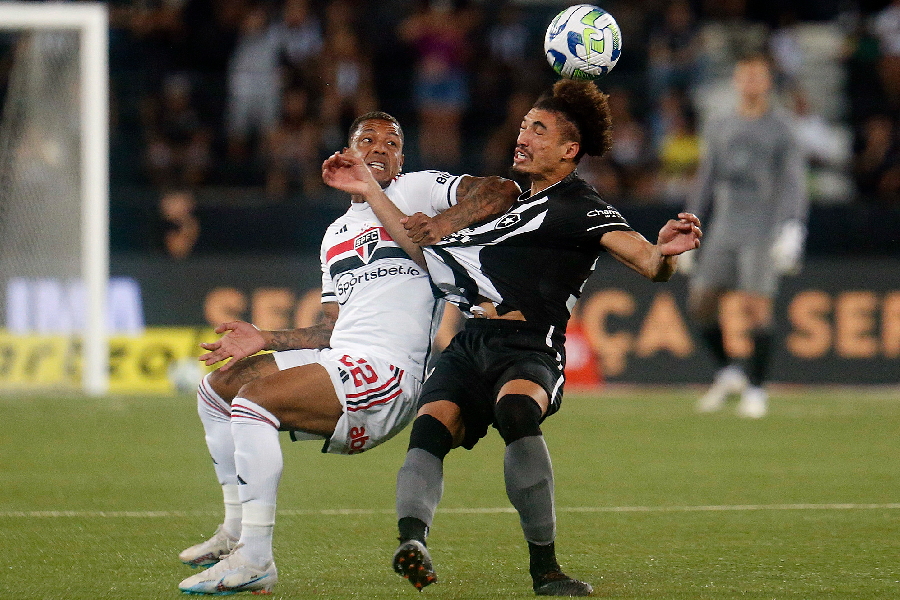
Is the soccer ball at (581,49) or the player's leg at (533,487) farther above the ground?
the soccer ball at (581,49)

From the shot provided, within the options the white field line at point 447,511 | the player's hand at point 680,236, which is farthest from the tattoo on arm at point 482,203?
the white field line at point 447,511

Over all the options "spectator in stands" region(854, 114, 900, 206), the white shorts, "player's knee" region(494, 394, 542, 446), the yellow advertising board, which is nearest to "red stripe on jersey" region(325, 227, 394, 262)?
the white shorts

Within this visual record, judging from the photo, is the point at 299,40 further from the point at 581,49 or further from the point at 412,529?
the point at 412,529

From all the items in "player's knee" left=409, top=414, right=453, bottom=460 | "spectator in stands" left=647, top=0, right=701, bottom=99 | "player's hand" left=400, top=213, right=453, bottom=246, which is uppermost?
"spectator in stands" left=647, top=0, right=701, bottom=99

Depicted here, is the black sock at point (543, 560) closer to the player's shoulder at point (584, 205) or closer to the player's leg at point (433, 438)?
the player's leg at point (433, 438)

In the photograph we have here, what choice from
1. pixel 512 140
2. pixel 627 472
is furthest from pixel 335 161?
pixel 512 140

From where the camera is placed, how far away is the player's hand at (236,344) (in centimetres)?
487

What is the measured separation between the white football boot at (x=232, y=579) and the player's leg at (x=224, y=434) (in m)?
0.48

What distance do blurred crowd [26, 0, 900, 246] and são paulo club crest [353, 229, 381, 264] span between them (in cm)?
883

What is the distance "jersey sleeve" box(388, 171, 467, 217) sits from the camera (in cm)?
523

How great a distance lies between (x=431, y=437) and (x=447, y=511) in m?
1.87

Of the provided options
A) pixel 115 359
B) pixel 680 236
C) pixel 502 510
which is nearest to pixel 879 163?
pixel 115 359

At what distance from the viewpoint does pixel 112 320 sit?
43.7 ft

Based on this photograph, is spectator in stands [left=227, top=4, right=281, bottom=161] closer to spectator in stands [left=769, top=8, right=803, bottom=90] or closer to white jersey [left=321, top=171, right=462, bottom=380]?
spectator in stands [left=769, top=8, right=803, bottom=90]
